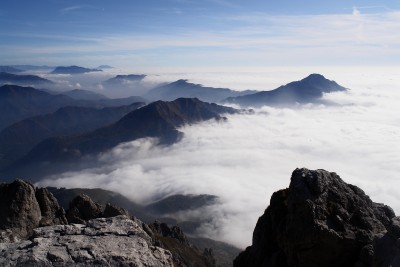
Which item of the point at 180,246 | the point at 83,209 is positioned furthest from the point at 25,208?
the point at 180,246

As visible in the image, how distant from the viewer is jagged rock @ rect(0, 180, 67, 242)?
209ft

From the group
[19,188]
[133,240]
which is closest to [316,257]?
[133,240]

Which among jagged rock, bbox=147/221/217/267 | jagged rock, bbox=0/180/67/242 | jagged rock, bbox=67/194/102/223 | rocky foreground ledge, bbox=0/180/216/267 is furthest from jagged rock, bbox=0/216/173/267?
jagged rock, bbox=147/221/217/267

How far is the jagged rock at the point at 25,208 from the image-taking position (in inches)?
2507

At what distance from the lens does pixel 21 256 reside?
59.5ft

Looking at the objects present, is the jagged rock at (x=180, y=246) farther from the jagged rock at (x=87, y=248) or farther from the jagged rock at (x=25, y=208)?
the jagged rock at (x=87, y=248)

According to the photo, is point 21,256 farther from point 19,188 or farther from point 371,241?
point 19,188

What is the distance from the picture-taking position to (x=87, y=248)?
19.0 m

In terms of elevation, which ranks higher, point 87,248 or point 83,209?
point 87,248

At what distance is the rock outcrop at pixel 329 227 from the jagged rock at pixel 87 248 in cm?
1127

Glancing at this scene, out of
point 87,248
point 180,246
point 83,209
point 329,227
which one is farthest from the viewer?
point 180,246

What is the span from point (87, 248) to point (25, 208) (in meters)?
56.8

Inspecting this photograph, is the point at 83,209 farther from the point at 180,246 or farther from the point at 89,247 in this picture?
the point at 180,246

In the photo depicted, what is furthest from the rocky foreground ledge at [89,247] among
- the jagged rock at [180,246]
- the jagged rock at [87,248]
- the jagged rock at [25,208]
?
the jagged rock at [180,246]
